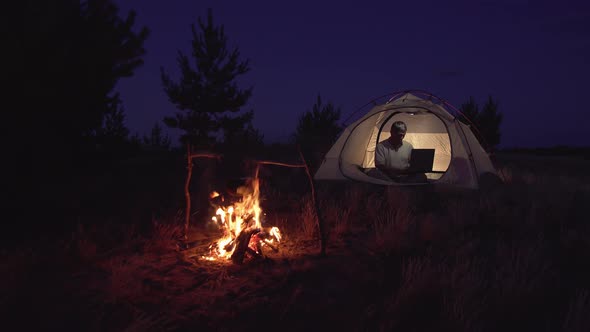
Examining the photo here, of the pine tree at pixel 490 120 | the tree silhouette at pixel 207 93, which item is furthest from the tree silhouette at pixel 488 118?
the tree silhouette at pixel 207 93

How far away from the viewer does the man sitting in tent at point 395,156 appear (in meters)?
7.50

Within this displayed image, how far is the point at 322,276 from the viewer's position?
11.2 ft

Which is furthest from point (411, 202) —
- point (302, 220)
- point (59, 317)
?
point (59, 317)

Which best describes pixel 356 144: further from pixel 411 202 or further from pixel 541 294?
pixel 541 294

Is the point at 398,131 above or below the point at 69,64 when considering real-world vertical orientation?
below

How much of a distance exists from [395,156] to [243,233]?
15.9ft

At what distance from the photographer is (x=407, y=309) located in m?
2.79

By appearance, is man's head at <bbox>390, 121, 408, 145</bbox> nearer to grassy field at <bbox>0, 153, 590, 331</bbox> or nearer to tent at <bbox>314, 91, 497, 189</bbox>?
tent at <bbox>314, 91, 497, 189</bbox>

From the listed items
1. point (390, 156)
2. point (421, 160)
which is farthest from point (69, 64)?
point (421, 160)

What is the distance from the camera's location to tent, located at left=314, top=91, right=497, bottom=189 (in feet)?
23.3

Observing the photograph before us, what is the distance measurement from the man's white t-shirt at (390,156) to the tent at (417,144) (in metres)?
0.29

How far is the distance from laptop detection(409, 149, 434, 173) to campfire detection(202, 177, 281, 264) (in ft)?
15.8

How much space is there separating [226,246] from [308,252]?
0.92 m

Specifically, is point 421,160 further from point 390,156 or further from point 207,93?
point 207,93
